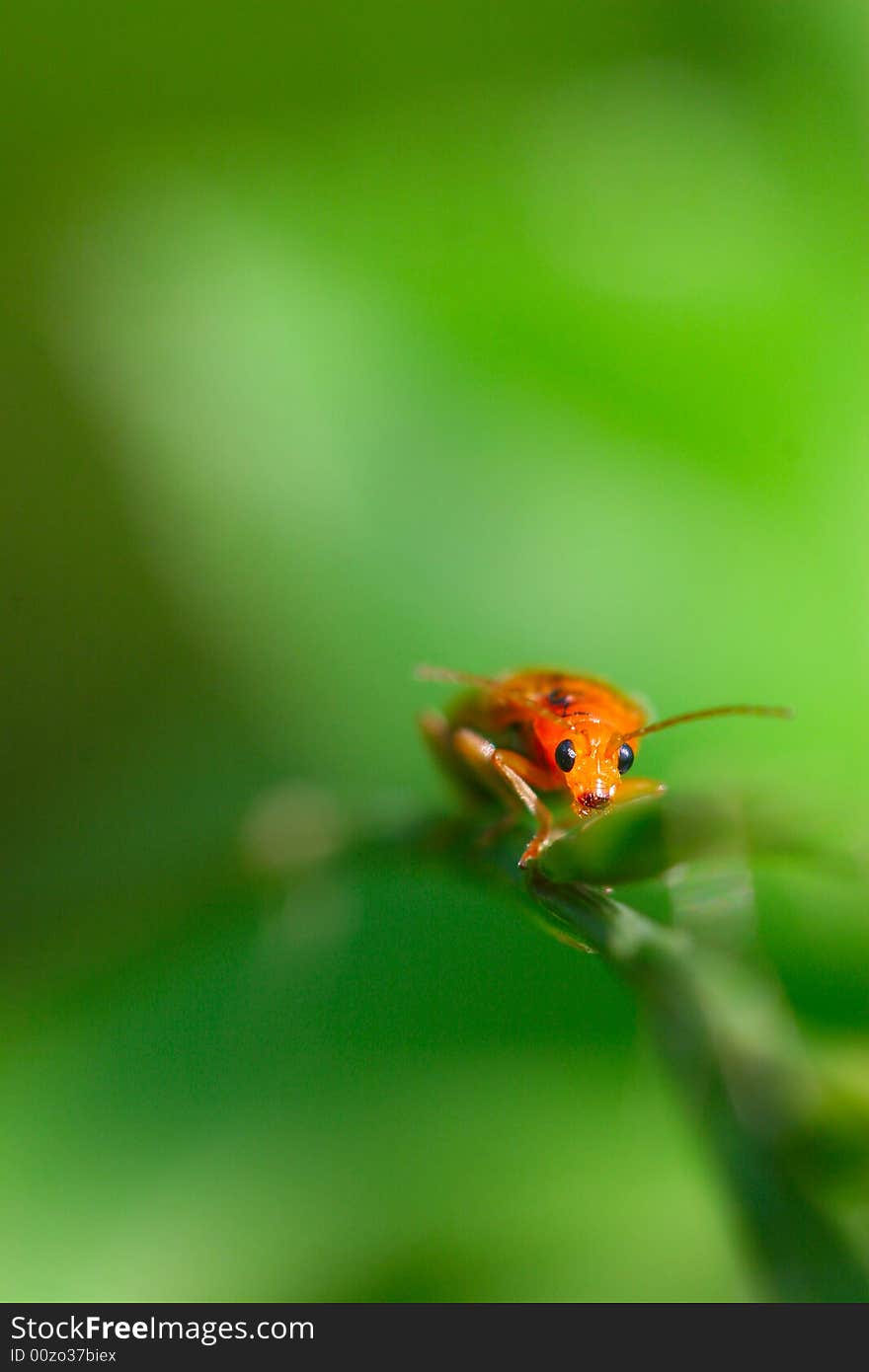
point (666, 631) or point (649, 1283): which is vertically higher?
point (666, 631)

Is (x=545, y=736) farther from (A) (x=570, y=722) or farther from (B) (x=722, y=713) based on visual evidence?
(B) (x=722, y=713)

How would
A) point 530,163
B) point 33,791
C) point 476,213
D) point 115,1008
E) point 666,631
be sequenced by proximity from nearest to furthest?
point 115,1008 < point 666,631 < point 476,213 < point 530,163 < point 33,791

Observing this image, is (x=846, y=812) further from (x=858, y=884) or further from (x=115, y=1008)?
(x=115, y=1008)

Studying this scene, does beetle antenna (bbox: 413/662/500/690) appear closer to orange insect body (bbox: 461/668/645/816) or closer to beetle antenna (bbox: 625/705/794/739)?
orange insect body (bbox: 461/668/645/816)

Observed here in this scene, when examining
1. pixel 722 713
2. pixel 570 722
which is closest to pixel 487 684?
pixel 570 722

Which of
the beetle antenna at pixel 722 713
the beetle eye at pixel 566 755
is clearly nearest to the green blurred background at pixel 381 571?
the beetle antenna at pixel 722 713

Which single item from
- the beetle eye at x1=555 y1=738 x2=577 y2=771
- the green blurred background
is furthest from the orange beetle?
the green blurred background

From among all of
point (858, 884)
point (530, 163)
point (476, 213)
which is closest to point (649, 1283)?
point (858, 884)
